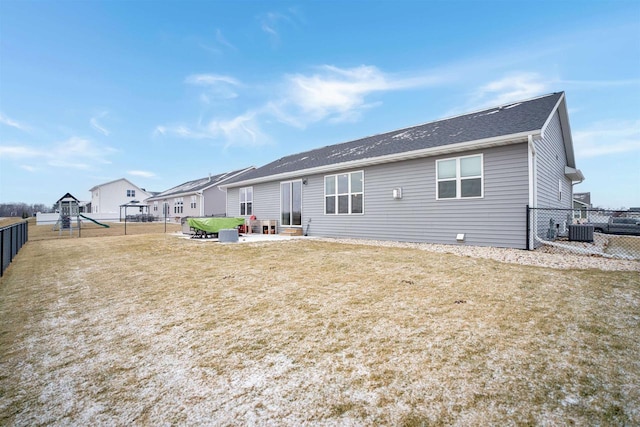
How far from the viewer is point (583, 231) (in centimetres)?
918

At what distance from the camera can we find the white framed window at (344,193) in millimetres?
11227

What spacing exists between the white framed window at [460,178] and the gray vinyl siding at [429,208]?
13 cm

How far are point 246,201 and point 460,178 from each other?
11.7m

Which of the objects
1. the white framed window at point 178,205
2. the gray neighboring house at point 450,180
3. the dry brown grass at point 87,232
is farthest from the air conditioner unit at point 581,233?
the white framed window at point 178,205

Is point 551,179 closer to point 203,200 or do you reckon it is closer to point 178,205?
point 203,200

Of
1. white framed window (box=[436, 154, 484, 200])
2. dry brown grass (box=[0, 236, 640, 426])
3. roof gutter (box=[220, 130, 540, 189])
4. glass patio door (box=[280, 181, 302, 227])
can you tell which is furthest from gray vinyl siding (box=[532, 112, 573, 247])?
glass patio door (box=[280, 181, 302, 227])

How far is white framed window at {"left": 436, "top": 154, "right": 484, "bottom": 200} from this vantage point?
8.30 m

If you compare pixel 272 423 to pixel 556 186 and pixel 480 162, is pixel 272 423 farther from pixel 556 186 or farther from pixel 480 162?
pixel 556 186

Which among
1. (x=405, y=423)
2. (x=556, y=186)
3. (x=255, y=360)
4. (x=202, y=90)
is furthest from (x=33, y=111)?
(x=556, y=186)

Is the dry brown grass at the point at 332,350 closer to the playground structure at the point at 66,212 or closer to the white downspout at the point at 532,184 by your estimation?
the white downspout at the point at 532,184

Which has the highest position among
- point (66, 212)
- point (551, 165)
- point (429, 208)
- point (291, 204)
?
point (551, 165)

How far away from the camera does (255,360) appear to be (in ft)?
8.43

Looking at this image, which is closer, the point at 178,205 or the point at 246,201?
the point at 246,201

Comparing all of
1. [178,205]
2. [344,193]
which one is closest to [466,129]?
[344,193]
